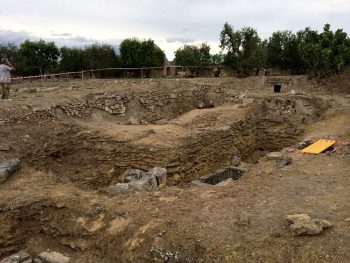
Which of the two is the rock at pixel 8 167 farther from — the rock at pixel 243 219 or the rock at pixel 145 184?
the rock at pixel 243 219

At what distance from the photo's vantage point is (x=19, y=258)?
701 cm

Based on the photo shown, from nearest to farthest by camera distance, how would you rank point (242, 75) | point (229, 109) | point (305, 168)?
point (305, 168) < point (229, 109) < point (242, 75)

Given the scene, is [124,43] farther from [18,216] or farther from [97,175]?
[18,216]

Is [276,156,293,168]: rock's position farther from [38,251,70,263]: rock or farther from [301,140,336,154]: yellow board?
[38,251,70,263]: rock

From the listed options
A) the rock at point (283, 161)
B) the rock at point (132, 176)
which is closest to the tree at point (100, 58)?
the rock at point (132, 176)

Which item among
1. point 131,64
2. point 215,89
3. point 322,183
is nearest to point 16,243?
point 322,183

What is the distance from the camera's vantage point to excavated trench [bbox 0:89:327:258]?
7816 mm

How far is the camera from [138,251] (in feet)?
21.5

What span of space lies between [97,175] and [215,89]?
916 cm

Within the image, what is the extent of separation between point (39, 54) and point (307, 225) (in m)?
19.9

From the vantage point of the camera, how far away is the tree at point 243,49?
20953mm

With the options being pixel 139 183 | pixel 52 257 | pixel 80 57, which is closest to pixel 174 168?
pixel 139 183

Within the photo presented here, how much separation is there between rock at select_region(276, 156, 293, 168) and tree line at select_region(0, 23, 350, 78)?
9.75 meters

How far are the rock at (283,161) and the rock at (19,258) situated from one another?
652 centimetres
